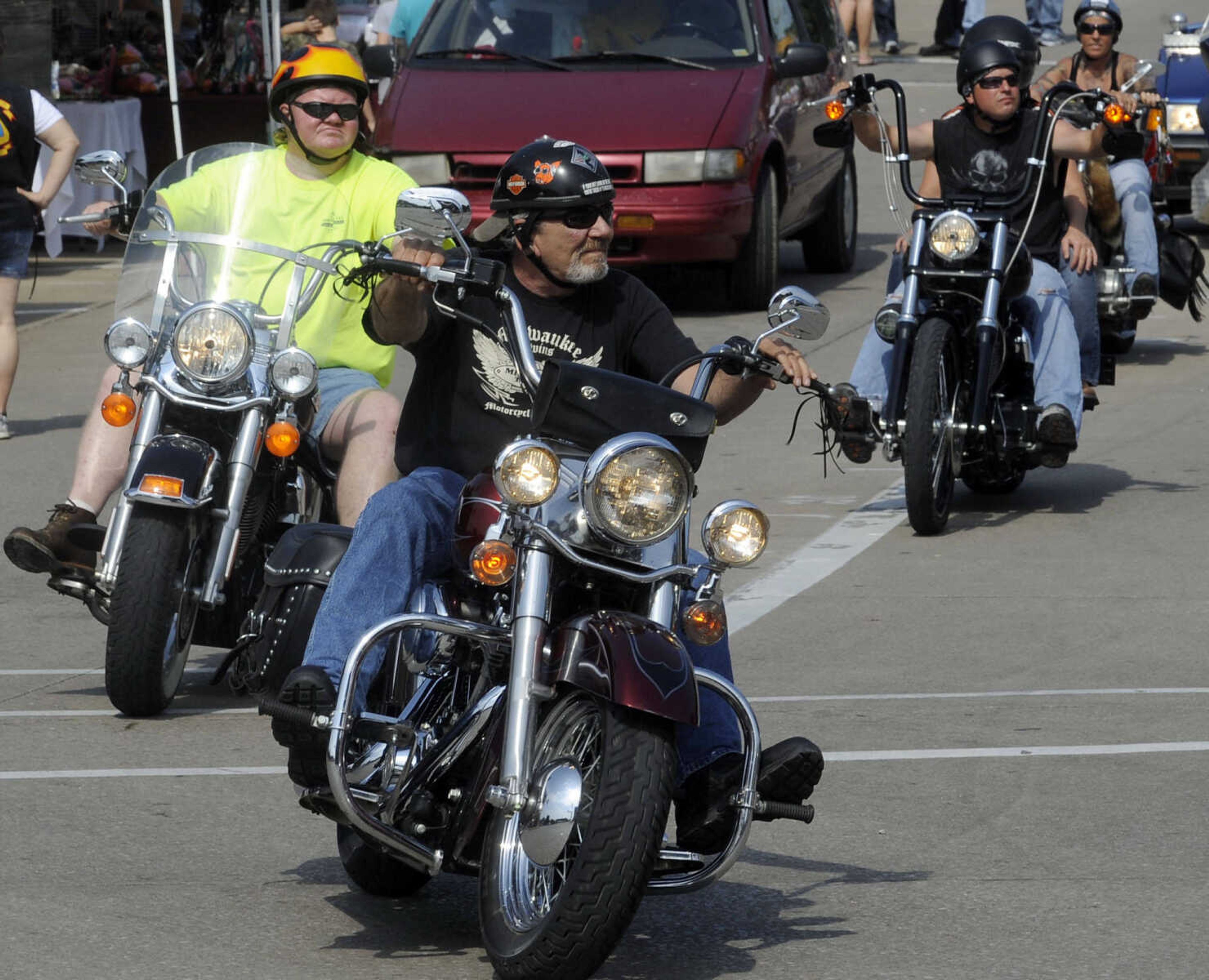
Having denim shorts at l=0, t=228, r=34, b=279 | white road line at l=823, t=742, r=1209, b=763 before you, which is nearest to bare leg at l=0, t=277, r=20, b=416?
denim shorts at l=0, t=228, r=34, b=279

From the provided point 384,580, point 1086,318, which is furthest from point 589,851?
point 1086,318

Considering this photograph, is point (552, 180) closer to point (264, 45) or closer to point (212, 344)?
point (212, 344)

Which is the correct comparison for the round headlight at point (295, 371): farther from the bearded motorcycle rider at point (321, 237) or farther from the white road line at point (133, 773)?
the white road line at point (133, 773)

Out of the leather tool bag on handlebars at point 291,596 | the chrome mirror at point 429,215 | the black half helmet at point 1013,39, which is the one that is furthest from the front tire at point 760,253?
the chrome mirror at point 429,215

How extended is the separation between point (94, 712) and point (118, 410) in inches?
34.3

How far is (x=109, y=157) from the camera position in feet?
21.1

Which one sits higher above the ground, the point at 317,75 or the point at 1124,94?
the point at 317,75

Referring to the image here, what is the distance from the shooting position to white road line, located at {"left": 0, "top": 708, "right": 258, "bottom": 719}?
21.4ft

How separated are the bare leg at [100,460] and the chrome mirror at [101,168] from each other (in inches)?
25.7

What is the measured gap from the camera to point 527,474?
409 cm

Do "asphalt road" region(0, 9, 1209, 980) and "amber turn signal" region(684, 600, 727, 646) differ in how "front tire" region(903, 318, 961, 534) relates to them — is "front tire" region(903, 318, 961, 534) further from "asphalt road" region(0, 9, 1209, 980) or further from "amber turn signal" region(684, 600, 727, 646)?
"amber turn signal" region(684, 600, 727, 646)

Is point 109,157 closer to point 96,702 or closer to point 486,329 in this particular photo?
point 96,702

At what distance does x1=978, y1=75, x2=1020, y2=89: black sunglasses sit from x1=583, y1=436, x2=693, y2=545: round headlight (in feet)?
18.7

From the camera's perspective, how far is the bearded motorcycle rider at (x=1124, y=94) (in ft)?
38.8
